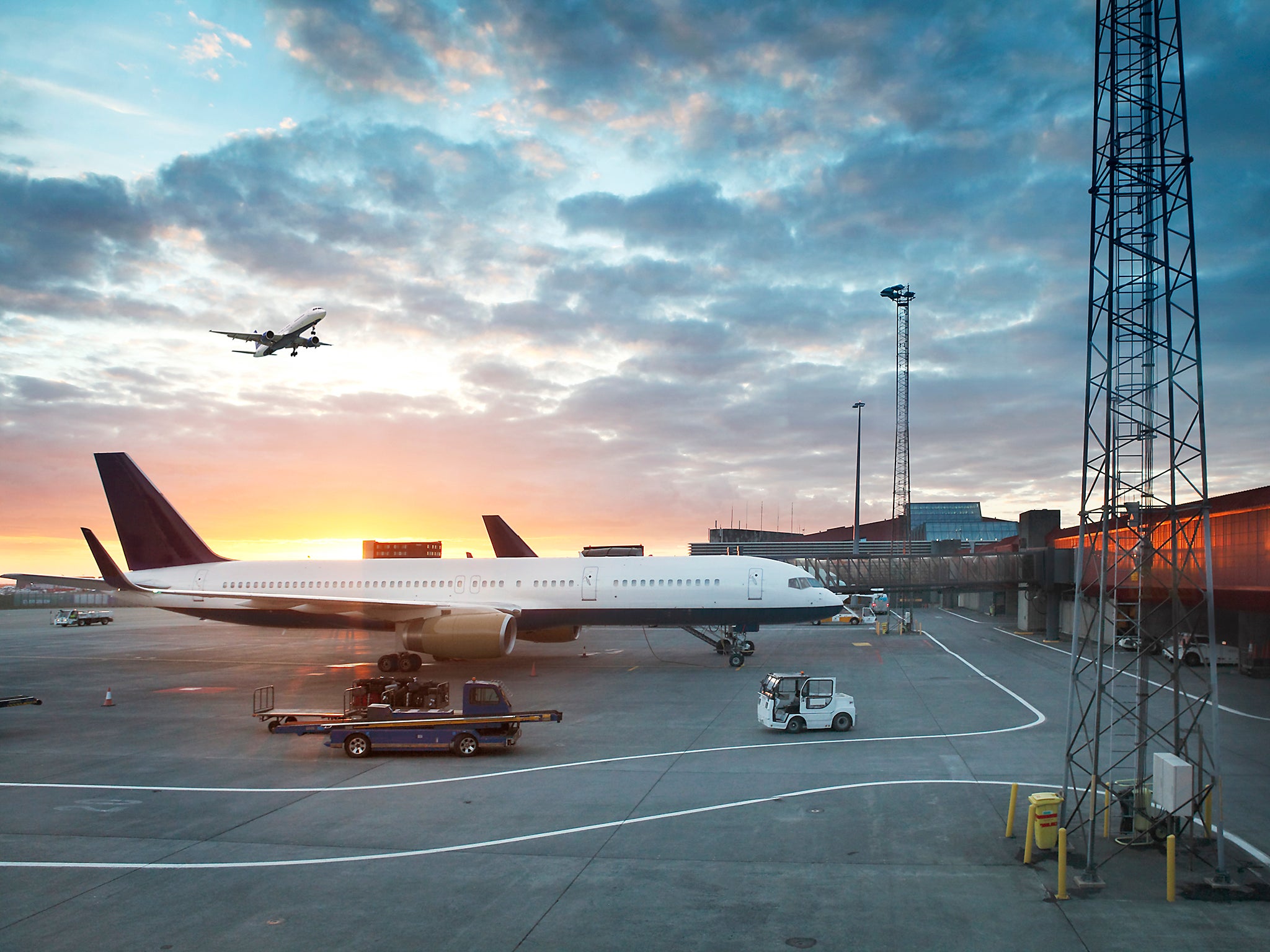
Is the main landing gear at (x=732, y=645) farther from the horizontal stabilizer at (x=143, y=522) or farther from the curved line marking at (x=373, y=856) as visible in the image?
the horizontal stabilizer at (x=143, y=522)

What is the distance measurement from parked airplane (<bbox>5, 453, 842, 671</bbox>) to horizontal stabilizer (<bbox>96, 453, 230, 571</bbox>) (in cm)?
5

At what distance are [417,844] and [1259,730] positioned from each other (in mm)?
26421

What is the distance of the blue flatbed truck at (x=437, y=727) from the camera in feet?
74.4

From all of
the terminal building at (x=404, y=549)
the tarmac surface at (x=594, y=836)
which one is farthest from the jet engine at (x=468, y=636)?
the terminal building at (x=404, y=549)

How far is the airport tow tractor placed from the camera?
2558 cm

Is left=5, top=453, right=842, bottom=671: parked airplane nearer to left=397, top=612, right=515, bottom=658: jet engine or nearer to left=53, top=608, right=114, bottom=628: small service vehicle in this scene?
left=397, top=612, right=515, bottom=658: jet engine

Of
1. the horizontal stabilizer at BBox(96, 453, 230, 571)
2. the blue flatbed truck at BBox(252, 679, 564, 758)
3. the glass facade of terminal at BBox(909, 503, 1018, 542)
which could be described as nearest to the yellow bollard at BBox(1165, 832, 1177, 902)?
the blue flatbed truck at BBox(252, 679, 564, 758)

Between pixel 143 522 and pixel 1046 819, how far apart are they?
154ft

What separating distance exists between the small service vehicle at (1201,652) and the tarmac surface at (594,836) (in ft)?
32.3

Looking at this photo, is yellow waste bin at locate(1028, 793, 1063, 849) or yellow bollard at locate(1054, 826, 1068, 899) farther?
yellow waste bin at locate(1028, 793, 1063, 849)

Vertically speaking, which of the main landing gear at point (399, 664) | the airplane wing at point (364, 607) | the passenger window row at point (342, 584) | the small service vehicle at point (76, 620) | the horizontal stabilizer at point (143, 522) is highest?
the horizontal stabilizer at point (143, 522)

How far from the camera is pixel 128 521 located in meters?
45.4

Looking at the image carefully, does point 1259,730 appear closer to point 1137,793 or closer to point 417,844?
point 1137,793

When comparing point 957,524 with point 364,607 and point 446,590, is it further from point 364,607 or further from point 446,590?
point 364,607
